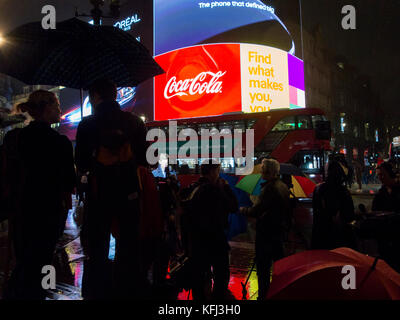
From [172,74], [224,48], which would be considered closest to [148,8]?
[172,74]

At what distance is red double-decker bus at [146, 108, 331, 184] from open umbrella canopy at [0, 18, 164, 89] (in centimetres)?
1108

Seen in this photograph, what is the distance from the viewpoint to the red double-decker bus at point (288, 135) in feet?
44.9

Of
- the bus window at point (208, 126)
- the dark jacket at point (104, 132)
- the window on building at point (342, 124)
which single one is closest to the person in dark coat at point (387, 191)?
the dark jacket at point (104, 132)

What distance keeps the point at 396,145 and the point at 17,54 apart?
2317 centimetres

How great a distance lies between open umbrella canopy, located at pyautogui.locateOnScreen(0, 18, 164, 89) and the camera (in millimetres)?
3383

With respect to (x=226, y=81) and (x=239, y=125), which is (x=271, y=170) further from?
(x=226, y=81)

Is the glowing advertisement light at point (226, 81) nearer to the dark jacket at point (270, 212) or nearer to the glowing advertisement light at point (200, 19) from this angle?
the glowing advertisement light at point (200, 19)

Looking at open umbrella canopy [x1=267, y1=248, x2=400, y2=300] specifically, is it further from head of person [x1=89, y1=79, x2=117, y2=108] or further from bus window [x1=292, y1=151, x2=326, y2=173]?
bus window [x1=292, y1=151, x2=326, y2=173]

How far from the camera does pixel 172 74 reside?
1167 inches

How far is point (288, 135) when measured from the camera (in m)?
14.3

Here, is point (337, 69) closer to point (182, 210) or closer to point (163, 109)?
point (163, 109)

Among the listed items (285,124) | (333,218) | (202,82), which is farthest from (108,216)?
(202,82)

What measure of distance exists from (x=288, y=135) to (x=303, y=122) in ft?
2.97

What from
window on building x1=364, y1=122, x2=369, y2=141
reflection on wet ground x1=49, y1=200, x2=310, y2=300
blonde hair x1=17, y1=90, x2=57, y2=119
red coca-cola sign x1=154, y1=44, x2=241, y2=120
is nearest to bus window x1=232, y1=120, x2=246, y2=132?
reflection on wet ground x1=49, y1=200, x2=310, y2=300
